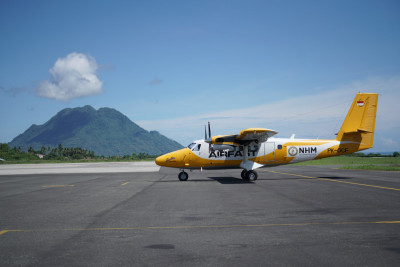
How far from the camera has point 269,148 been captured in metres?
23.4

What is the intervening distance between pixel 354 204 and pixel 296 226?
188 inches

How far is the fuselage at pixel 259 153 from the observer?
23.2 metres

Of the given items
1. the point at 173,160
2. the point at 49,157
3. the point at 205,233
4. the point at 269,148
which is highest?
the point at 269,148

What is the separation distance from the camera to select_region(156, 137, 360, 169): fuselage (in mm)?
23188

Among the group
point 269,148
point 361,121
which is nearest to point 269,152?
point 269,148

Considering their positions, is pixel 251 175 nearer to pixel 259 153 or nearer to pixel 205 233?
pixel 259 153

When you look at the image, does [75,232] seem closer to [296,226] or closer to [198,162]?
[296,226]

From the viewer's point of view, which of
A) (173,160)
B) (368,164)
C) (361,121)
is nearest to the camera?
(173,160)

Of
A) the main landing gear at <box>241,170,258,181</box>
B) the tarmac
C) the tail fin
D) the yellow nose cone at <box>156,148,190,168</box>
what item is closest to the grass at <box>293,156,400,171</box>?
the tail fin

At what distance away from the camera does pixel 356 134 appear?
23.8 meters

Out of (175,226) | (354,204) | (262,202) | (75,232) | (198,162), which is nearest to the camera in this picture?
(75,232)

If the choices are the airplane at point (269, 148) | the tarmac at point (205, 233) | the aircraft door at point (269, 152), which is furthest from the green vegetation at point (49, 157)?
the tarmac at point (205, 233)

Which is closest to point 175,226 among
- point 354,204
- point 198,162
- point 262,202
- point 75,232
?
point 75,232

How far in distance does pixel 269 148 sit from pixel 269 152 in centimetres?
32
